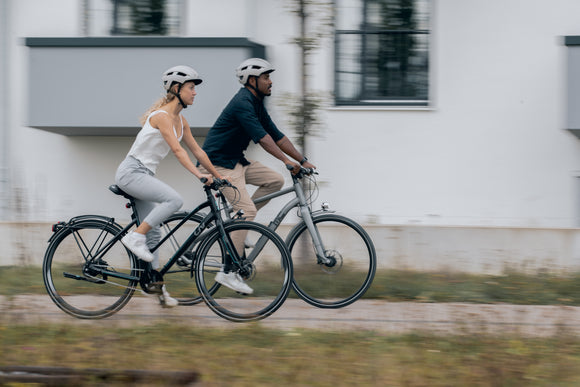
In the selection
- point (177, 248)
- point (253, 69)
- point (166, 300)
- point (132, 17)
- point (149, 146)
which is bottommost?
point (166, 300)

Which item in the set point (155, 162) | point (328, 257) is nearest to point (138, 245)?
point (155, 162)

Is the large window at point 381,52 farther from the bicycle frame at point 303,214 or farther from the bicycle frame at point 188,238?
the bicycle frame at point 188,238

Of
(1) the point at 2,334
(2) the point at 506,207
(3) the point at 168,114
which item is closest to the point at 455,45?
(2) the point at 506,207

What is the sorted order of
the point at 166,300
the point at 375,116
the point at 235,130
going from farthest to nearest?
the point at 375,116
the point at 235,130
the point at 166,300

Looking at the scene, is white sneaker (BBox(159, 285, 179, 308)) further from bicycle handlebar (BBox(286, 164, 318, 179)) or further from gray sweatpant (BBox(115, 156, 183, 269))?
bicycle handlebar (BBox(286, 164, 318, 179))

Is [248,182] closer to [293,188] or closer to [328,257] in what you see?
[293,188]

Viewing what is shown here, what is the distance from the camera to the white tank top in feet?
17.9

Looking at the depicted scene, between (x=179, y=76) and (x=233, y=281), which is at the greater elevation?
(x=179, y=76)

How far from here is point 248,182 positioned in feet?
20.6

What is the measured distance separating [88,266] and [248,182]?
1469 millimetres

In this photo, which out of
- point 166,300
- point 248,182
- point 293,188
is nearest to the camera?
point 166,300

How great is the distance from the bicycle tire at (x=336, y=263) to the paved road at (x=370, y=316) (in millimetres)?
124

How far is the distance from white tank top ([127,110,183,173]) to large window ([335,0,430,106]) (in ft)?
13.0

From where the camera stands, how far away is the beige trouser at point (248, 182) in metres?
5.96
